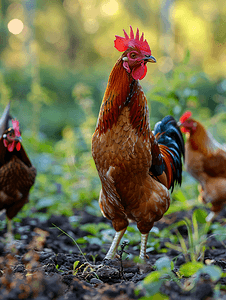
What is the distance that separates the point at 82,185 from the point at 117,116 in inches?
114

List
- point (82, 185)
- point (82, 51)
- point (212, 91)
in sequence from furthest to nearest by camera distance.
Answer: point (82, 51), point (212, 91), point (82, 185)

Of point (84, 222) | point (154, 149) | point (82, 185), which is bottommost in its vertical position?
point (84, 222)

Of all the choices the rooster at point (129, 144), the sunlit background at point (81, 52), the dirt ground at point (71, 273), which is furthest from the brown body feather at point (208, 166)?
the rooster at point (129, 144)

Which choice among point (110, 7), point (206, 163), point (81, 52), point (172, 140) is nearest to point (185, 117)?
point (206, 163)

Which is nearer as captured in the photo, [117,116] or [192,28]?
[117,116]

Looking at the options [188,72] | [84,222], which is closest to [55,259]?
[84,222]

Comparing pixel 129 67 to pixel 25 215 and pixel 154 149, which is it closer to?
pixel 154 149

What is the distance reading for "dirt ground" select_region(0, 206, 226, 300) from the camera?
1330 millimetres

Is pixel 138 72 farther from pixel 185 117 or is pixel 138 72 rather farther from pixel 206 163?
pixel 206 163

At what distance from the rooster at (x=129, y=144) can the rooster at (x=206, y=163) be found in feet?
5.55

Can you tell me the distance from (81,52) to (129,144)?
18599 millimetres

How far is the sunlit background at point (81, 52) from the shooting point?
5865 millimetres

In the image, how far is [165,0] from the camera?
29.4ft

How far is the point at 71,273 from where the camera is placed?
76.0 inches
